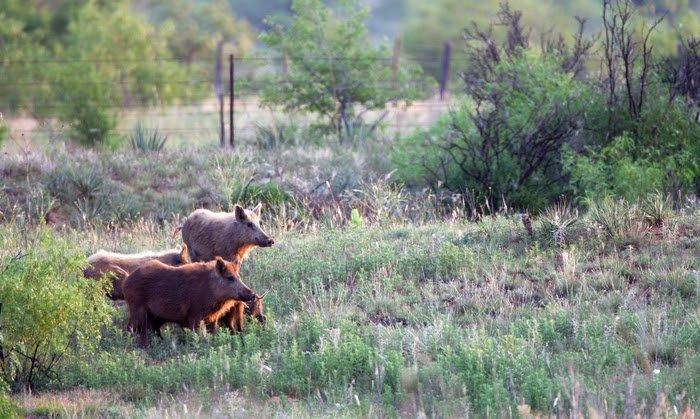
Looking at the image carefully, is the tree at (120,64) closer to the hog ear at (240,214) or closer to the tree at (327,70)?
the tree at (327,70)

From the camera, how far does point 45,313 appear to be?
8.95 meters

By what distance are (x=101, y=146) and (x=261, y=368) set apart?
13.5 meters

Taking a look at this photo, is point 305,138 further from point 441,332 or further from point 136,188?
point 441,332

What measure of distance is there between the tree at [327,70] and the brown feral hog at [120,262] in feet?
38.8

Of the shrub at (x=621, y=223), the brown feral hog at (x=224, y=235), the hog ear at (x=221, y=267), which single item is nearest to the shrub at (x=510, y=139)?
the shrub at (x=621, y=223)

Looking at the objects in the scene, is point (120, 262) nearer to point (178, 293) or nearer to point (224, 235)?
point (224, 235)

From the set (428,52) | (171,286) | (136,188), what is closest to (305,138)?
(136,188)

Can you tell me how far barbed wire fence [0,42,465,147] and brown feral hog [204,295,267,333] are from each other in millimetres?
10166

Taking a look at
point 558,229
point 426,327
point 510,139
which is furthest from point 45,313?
point 510,139

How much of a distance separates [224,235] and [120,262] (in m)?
1.25

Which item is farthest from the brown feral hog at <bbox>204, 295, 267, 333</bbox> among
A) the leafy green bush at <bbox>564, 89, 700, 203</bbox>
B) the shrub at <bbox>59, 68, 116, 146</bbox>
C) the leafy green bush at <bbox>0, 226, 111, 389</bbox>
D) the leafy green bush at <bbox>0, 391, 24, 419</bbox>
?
the shrub at <bbox>59, 68, 116, 146</bbox>

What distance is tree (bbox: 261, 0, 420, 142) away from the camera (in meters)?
24.3

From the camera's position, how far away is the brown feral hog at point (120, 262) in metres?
11.9

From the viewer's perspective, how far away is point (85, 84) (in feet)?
88.0
